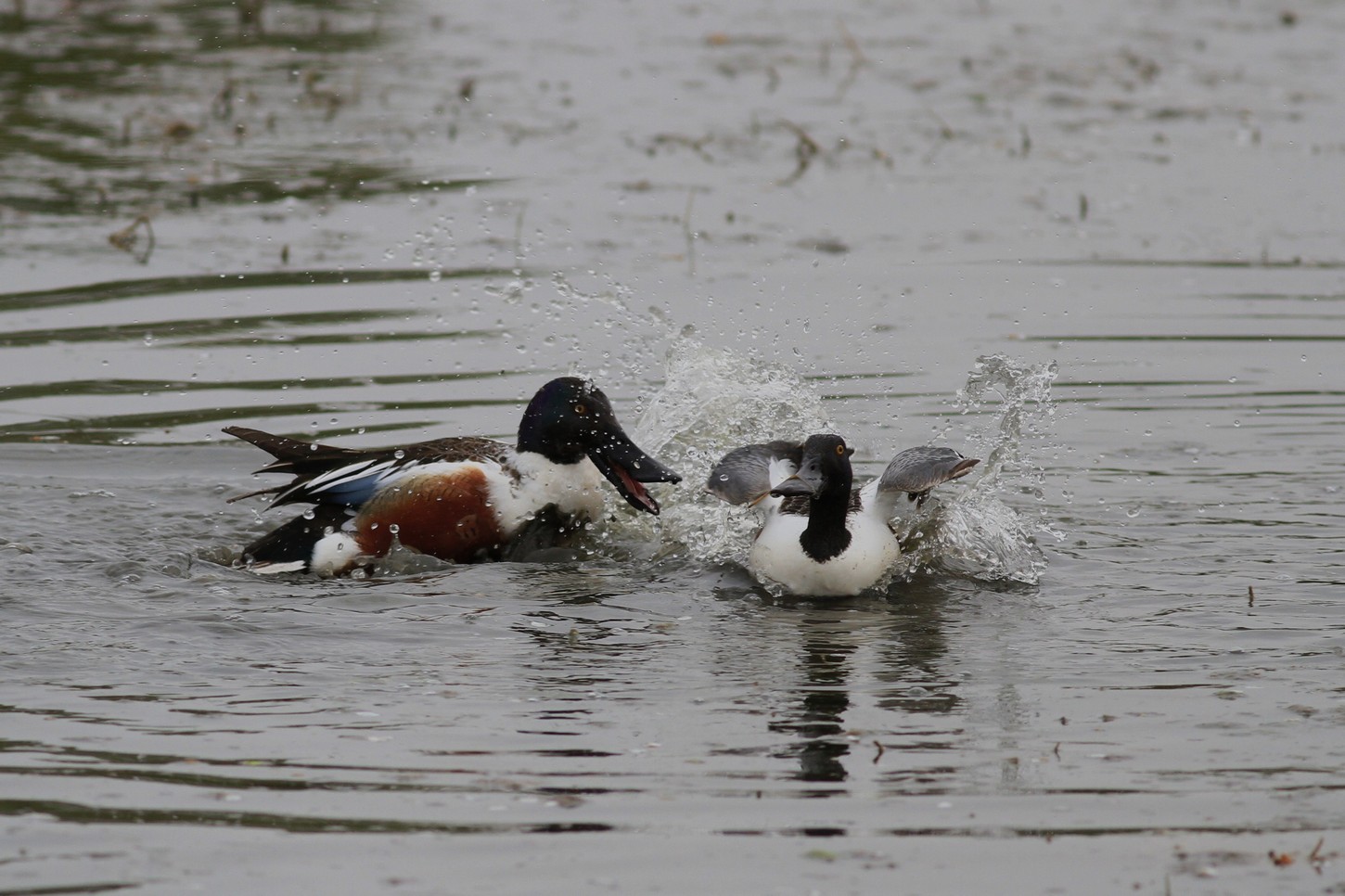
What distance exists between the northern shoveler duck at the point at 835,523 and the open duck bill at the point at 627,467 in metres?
0.52

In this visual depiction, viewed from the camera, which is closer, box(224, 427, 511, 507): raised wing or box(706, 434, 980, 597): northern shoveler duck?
box(706, 434, 980, 597): northern shoveler duck

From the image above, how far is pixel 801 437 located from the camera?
28.9ft

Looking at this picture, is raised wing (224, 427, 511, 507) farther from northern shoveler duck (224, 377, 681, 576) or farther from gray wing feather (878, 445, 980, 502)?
gray wing feather (878, 445, 980, 502)

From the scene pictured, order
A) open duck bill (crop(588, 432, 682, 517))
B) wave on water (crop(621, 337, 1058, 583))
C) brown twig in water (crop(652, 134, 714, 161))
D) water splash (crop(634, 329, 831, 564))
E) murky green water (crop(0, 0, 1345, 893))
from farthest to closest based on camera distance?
1. brown twig in water (crop(652, 134, 714, 161))
2. water splash (crop(634, 329, 831, 564))
3. open duck bill (crop(588, 432, 682, 517))
4. wave on water (crop(621, 337, 1058, 583))
5. murky green water (crop(0, 0, 1345, 893))

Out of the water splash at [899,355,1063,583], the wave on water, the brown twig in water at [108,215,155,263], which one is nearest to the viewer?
the water splash at [899,355,1063,583]

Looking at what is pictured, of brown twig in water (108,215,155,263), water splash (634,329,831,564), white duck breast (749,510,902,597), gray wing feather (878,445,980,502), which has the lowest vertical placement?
white duck breast (749,510,902,597)

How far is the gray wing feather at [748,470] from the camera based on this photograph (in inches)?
308

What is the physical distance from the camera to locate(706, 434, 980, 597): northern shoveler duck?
7.33 metres

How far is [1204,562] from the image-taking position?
7625mm

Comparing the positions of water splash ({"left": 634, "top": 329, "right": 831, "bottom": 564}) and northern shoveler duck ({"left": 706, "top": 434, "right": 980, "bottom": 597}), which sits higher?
water splash ({"left": 634, "top": 329, "right": 831, "bottom": 564})

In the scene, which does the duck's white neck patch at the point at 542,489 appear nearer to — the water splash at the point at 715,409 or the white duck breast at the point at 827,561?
the water splash at the point at 715,409

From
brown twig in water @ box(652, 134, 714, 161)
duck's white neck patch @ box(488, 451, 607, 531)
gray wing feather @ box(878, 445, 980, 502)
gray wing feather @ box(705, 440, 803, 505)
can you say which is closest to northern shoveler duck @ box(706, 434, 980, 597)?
gray wing feather @ box(878, 445, 980, 502)

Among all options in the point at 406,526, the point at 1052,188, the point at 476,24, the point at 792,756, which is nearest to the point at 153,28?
the point at 476,24

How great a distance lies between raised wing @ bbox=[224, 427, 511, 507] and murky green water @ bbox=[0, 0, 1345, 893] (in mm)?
437
